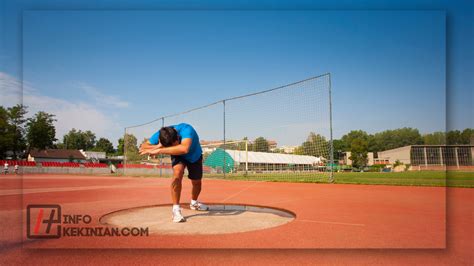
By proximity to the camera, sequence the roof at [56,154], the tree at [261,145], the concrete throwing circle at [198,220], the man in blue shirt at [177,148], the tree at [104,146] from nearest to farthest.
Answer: the concrete throwing circle at [198,220] < the man in blue shirt at [177,148] < the tree at [261,145] < the roof at [56,154] < the tree at [104,146]

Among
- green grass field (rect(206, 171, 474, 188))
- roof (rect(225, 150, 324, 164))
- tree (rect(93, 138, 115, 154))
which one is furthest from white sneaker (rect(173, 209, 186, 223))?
tree (rect(93, 138, 115, 154))

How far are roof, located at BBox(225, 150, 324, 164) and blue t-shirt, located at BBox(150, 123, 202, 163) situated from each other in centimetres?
1143

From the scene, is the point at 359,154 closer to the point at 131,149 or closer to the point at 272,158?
the point at 131,149

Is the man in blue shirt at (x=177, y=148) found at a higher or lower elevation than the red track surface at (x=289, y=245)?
higher

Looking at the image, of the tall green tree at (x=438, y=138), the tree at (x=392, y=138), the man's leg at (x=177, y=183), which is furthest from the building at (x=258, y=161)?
the tree at (x=392, y=138)

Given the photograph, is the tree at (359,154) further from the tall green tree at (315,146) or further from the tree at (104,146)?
the tree at (104,146)

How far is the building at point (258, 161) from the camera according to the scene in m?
17.0

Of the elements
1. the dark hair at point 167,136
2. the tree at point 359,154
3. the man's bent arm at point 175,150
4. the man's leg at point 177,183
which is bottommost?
the tree at point 359,154

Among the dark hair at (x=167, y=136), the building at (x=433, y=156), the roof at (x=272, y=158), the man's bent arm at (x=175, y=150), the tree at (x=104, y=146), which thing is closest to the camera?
the man's bent arm at (x=175, y=150)

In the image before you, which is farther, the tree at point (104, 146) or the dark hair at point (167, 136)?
the tree at point (104, 146)

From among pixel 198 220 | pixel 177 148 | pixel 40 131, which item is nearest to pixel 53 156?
pixel 40 131

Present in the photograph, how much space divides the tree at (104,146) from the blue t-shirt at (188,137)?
375 feet

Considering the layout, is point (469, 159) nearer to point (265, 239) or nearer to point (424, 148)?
point (424, 148)

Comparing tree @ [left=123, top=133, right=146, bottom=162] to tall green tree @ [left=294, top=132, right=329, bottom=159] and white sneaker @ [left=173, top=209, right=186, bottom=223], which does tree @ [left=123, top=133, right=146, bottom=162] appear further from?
white sneaker @ [left=173, top=209, right=186, bottom=223]
